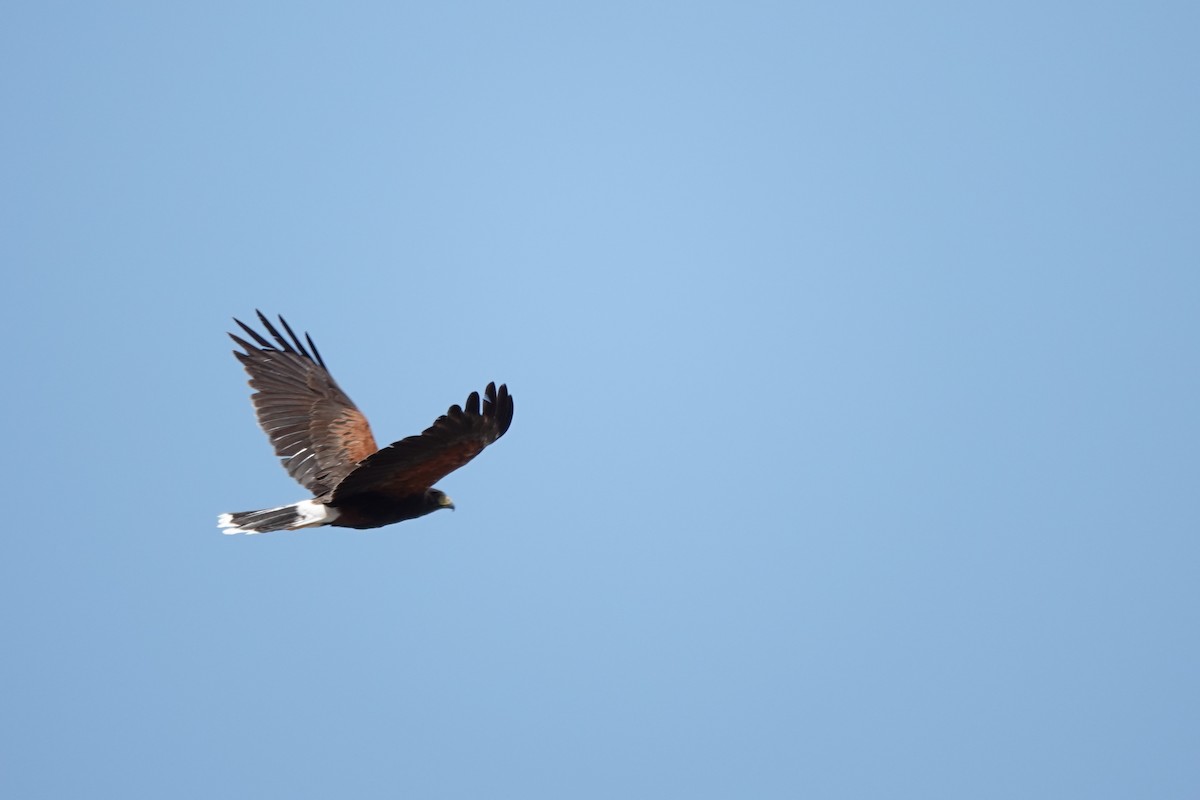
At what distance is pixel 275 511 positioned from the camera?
13969 mm

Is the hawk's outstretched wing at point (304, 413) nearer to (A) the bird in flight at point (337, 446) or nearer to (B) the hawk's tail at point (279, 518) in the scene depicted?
(A) the bird in flight at point (337, 446)

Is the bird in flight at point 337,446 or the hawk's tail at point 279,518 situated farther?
the hawk's tail at point 279,518

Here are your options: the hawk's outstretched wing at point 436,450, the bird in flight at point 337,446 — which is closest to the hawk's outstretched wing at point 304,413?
the bird in flight at point 337,446

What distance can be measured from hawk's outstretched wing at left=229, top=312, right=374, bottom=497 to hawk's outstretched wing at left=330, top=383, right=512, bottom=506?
179 cm

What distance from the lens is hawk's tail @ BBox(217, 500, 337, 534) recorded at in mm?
13492

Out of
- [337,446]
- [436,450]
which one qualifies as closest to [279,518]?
[337,446]

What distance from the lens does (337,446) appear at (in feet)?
50.4

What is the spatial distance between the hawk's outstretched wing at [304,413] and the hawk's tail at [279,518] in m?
0.77

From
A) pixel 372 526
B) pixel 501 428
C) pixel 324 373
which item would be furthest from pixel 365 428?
pixel 501 428

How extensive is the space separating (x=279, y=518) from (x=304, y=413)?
2.25 m

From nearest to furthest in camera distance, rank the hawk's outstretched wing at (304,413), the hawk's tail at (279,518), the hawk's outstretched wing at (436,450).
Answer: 1. the hawk's outstretched wing at (436,450)
2. the hawk's tail at (279,518)
3. the hawk's outstretched wing at (304,413)

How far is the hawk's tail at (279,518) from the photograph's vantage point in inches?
531

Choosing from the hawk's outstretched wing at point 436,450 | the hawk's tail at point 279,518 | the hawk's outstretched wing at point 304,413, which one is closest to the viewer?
the hawk's outstretched wing at point 436,450

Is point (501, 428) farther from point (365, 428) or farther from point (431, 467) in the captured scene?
point (365, 428)
